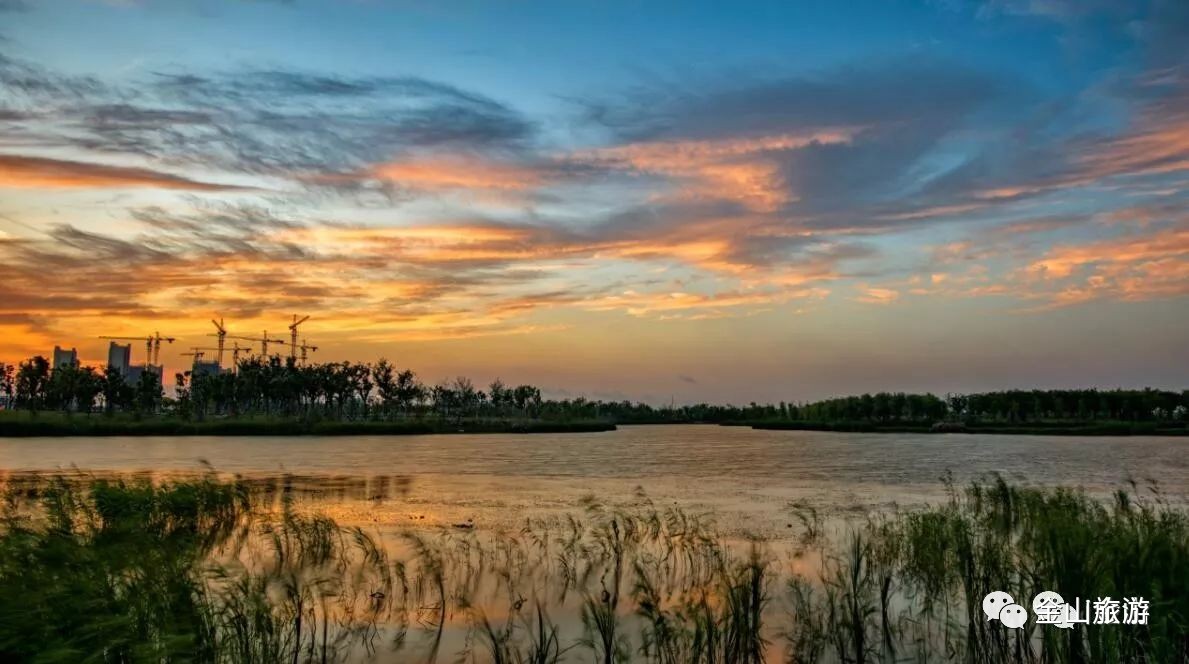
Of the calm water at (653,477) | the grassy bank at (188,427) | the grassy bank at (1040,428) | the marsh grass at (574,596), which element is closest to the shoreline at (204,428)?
the grassy bank at (188,427)

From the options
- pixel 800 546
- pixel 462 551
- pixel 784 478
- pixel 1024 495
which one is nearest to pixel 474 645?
pixel 462 551

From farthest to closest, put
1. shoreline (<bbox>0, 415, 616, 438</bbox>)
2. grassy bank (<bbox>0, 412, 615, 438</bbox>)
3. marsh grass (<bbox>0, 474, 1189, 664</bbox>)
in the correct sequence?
grassy bank (<bbox>0, 412, 615, 438</bbox>) < shoreline (<bbox>0, 415, 616, 438</bbox>) < marsh grass (<bbox>0, 474, 1189, 664</bbox>)

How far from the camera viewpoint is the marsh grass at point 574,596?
29.5ft

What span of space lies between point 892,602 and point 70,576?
1249 cm

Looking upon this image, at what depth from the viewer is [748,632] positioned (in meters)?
10.8

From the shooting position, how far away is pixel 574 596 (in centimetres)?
1468

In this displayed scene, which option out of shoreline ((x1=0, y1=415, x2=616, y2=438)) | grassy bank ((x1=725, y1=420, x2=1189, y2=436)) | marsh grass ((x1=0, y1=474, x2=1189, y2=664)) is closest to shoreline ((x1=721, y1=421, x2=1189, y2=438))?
grassy bank ((x1=725, y1=420, x2=1189, y2=436))

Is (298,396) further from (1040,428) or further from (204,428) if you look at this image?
(1040,428)

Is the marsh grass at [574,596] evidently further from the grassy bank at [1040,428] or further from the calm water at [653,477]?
the grassy bank at [1040,428]

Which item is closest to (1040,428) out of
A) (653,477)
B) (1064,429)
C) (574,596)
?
(1064,429)

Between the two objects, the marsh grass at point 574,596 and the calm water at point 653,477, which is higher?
the marsh grass at point 574,596

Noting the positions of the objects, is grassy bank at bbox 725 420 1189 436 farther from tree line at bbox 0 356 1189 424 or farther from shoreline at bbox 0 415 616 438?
shoreline at bbox 0 415 616 438

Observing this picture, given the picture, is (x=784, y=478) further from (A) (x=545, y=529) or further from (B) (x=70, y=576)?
(B) (x=70, y=576)

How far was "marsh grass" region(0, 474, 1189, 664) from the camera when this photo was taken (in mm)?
8977
